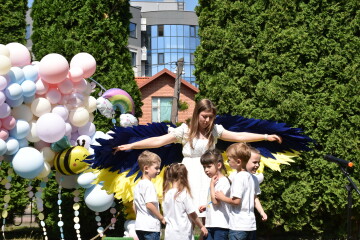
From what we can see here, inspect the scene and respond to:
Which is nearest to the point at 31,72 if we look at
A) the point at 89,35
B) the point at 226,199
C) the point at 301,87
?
the point at 89,35

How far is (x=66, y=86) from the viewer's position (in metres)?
7.60

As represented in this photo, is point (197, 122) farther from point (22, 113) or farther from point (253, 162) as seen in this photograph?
point (22, 113)

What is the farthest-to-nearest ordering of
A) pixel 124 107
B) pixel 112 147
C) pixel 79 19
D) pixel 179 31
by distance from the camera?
pixel 179 31 → pixel 79 19 → pixel 124 107 → pixel 112 147

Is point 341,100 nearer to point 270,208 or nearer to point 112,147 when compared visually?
point 270,208

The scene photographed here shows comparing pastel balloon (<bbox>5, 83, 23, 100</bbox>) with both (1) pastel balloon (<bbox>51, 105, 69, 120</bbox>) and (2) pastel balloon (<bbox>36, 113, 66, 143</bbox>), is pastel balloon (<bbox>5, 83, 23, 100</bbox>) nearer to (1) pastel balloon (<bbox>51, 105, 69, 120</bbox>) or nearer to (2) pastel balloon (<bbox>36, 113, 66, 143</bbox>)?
(2) pastel balloon (<bbox>36, 113, 66, 143</bbox>)

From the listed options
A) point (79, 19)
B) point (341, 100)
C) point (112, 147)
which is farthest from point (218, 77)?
point (112, 147)

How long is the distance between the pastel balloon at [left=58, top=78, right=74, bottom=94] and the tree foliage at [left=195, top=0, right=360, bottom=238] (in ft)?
7.82

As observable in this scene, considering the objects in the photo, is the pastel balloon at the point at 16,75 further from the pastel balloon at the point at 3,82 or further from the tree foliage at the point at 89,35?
the tree foliage at the point at 89,35

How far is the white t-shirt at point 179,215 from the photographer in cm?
488

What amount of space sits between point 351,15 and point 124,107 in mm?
3660

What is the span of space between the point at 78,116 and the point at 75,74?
0.56 metres

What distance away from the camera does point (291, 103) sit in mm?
8688

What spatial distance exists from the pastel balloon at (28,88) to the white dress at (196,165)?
2.46m

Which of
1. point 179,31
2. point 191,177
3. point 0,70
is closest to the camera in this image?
point 191,177
